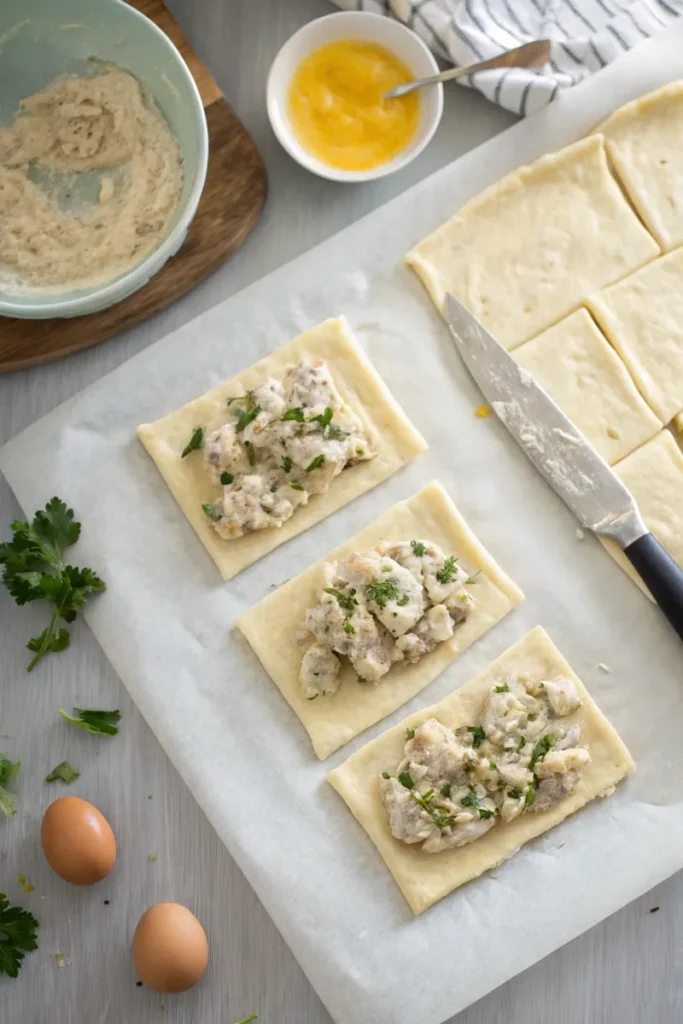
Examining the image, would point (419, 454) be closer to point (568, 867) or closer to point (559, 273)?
point (559, 273)

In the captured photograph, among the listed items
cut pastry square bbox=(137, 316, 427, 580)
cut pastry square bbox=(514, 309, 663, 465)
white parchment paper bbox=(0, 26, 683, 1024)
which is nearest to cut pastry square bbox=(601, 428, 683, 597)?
cut pastry square bbox=(514, 309, 663, 465)

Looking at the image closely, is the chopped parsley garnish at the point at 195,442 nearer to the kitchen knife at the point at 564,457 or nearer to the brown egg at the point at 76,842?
the kitchen knife at the point at 564,457

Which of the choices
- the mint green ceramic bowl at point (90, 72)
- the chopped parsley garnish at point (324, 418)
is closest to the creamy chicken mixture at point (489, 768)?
the chopped parsley garnish at point (324, 418)

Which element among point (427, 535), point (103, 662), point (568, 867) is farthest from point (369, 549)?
point (568, 867)

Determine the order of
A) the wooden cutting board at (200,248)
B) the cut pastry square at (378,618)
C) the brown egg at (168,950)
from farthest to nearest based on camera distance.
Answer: the wooden cutting board at (200,248), the cut pastry square at (378,618), the brown egg at (168,950)

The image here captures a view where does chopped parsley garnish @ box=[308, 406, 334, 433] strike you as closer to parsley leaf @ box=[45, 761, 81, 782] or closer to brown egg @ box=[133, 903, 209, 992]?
parsley leaf @ box=[45, 761, 81, 782]

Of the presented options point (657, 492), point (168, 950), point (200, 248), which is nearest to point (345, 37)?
point (200, 248)
